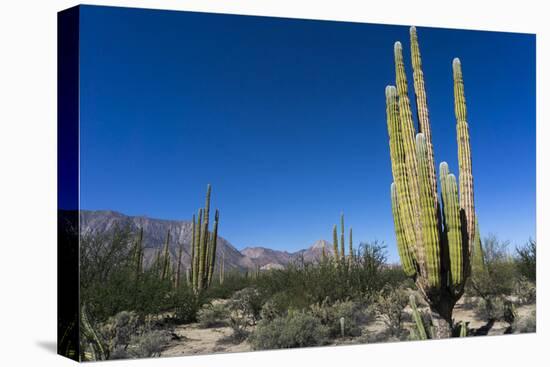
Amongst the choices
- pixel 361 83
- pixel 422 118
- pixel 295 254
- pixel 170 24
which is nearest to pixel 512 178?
pixel 422 118

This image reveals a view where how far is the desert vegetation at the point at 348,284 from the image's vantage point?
12.0 m

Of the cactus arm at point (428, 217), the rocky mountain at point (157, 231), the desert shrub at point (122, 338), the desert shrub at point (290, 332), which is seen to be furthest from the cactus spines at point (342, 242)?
the desert shrub at point (122, 338)

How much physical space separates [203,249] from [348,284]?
226 centimetres

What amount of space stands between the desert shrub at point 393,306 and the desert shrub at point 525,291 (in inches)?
84.2

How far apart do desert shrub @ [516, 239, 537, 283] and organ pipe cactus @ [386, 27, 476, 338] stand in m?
1.18

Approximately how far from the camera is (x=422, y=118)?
46.5 feet

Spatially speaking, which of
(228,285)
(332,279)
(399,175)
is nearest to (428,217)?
(399,175)

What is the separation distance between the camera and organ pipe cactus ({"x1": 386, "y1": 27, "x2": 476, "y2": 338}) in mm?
13781

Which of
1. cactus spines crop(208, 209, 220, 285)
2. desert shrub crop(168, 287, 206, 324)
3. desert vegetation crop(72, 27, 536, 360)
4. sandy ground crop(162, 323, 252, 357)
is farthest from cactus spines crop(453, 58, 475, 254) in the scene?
desert shrub crop(168, 287, 206, 324)

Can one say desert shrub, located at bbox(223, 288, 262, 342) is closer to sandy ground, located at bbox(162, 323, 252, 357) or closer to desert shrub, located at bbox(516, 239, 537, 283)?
sandy ground, located at bbox(162, 323, 252, 357)

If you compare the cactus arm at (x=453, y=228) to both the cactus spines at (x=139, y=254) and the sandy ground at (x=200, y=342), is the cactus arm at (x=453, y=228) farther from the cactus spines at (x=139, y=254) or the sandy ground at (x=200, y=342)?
the cactus spines at (x=139, y=254)

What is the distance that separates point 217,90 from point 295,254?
2.60 m

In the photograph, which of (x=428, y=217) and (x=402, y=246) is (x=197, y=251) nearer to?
(x=402, y=246)

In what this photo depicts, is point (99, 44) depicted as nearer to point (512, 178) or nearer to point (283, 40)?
point (283, 40)
